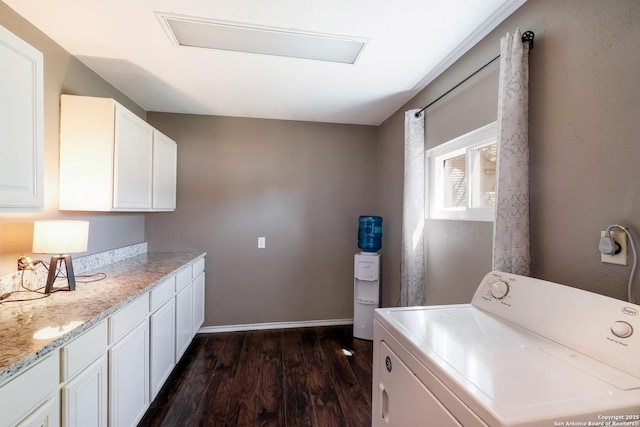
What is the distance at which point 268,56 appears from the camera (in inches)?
70.8

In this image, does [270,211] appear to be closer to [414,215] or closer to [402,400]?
[414,215]

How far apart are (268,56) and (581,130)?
1.76 meters

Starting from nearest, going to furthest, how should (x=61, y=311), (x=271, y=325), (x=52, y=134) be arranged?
(x=61, y=311)
(x=52, y=134)
(x=271, y=325)

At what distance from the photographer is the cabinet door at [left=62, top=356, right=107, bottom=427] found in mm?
983

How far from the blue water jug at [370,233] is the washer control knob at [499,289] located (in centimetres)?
166

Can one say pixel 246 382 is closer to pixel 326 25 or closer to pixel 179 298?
pixel 179 298

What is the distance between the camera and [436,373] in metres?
0.75

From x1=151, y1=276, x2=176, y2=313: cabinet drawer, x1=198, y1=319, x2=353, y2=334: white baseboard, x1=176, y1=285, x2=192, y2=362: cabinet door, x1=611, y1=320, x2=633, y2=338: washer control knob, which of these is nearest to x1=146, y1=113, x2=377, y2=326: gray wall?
x1=198, y1=319, x2=353, y2=334: white baseboard

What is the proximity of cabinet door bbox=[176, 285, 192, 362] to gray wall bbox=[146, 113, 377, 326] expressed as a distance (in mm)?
542

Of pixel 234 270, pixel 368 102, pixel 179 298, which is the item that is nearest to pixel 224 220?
pixel 234 270

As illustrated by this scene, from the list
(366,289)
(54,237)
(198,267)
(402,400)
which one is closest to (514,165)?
(402,400)

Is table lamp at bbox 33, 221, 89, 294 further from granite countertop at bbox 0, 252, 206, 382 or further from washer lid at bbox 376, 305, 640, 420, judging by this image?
washer lid at bbox 376, 305, 640, 420

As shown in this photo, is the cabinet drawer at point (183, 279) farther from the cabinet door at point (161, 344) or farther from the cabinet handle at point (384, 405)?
the cabinet handle at point (384, 405)

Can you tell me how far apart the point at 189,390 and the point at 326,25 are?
8.63 ft
